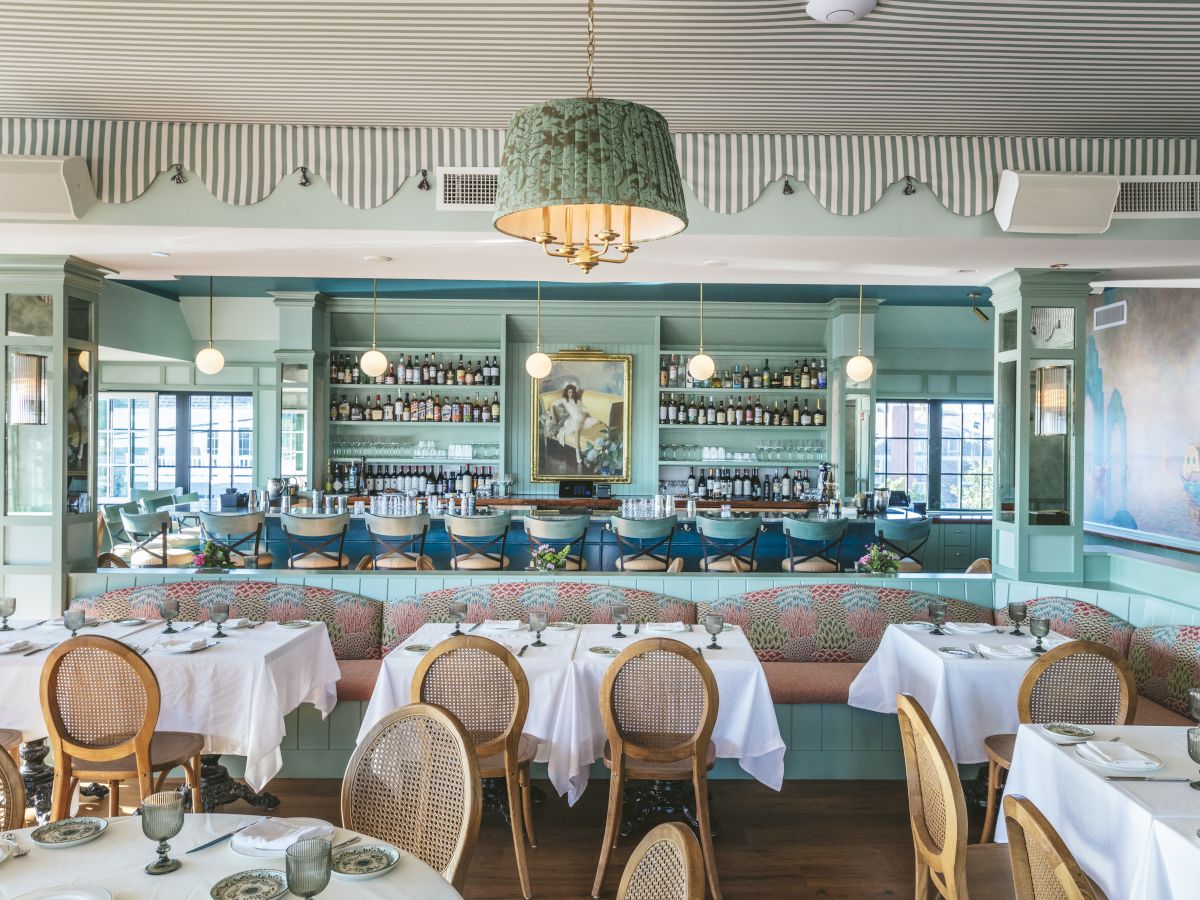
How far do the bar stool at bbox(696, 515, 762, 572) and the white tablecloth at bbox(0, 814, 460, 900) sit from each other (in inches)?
175

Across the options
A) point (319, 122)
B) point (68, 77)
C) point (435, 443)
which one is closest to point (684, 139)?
point (319, 122)

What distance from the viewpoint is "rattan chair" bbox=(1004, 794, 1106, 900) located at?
148 centimetres

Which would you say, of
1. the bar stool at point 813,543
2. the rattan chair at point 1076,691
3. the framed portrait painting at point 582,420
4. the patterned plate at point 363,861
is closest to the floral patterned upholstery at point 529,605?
the bar stool at point 813,543

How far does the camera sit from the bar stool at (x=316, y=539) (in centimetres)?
608

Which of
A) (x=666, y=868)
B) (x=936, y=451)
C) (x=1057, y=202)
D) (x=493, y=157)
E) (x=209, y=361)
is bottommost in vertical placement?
(x=666, y=868)

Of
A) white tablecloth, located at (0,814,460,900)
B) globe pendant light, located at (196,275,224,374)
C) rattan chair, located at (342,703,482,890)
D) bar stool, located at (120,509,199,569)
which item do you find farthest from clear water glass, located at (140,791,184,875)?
globe pendant light, located at (196,275,224,374)

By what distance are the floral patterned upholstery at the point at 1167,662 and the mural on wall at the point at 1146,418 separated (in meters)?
3.90

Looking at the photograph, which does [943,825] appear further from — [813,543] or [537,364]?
[537,364]

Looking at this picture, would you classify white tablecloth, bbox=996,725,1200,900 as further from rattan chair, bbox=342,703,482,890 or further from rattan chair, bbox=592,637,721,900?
rattan chair, bbox=342,703,482,890

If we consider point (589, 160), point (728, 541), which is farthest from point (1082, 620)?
point (589, 160)

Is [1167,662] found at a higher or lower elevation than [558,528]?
lower

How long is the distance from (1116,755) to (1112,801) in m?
0.29

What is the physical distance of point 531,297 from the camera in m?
9.38

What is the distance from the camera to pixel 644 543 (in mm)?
6527
